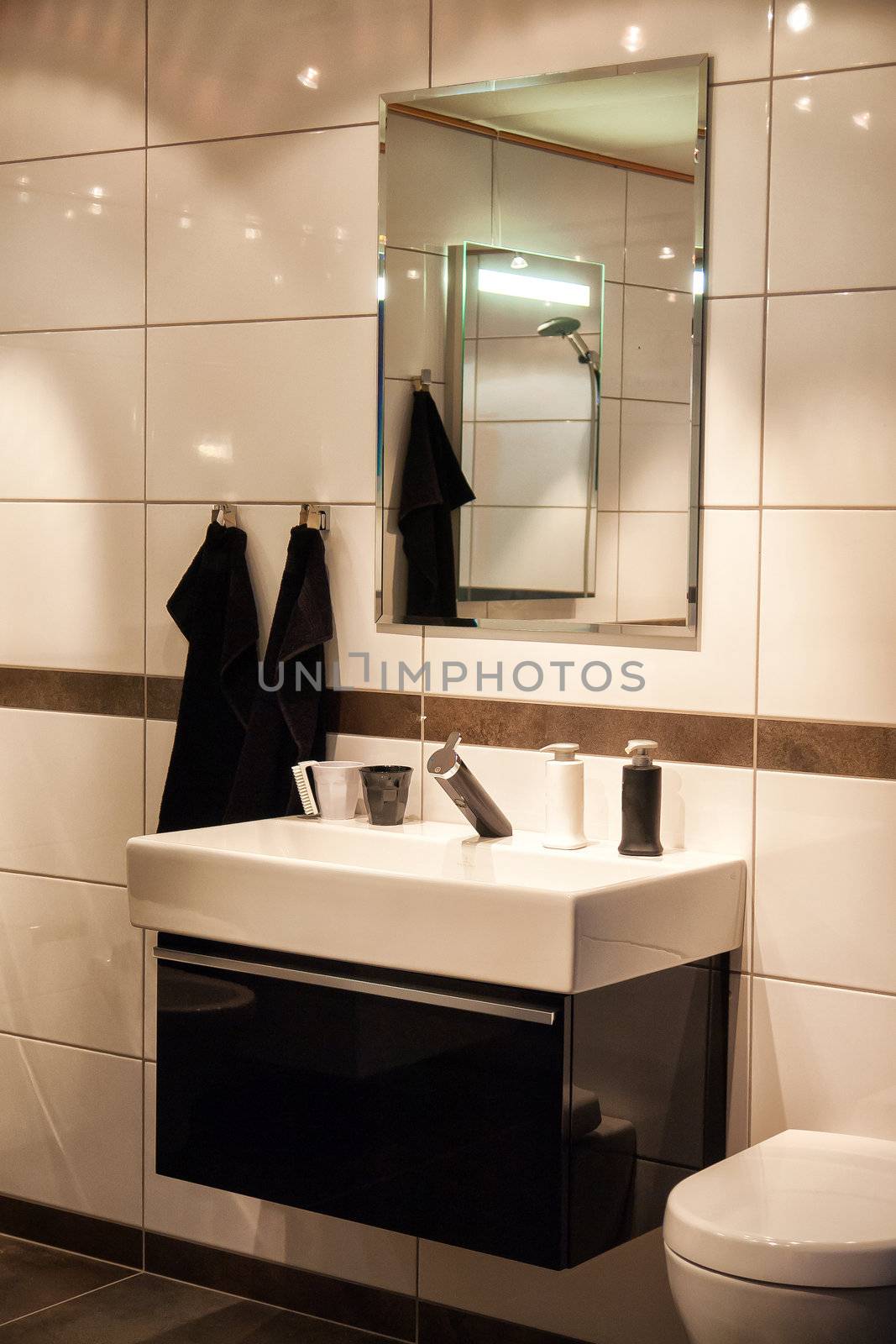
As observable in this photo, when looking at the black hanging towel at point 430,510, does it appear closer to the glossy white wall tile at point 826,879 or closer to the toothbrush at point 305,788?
the toothbrush at point 305,788

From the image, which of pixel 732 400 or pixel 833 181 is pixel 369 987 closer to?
pixel 732 400

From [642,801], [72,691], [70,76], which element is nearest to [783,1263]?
[642,801]

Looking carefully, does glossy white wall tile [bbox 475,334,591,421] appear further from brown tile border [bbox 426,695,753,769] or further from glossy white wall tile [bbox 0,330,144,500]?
glossy white wall tile [bbox 0,330,144,500]

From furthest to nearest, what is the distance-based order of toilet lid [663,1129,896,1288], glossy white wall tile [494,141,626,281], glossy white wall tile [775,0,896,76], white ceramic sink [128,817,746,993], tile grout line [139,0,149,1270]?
tile grout line [139,0,149,1270]
glossy white wall tile [494,141,626,281]
glossy white wall tile [775,0,896,76]
white ceramic sink [128,817,746,993]
toilet lid [663,1129,896,1288]

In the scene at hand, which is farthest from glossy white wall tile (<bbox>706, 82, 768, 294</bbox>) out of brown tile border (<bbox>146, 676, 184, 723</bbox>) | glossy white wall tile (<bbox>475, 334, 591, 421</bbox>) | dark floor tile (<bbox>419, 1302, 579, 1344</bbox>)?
dark floor tile (<bbox>419, 1302, 579, 1344</bbox>)

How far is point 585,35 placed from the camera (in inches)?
90.4

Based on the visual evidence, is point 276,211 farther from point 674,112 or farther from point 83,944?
point 83,944

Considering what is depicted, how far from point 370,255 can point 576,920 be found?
1.25m

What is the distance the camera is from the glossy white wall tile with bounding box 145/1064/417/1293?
2529 millimetres

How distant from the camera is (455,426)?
8.00ft

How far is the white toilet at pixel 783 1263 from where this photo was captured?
66.6 inches

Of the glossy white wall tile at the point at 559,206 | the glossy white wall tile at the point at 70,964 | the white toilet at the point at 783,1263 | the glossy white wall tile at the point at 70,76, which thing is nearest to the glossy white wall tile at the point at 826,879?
the white toilet at the point at 783,1263

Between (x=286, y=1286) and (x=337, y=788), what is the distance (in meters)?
0.93

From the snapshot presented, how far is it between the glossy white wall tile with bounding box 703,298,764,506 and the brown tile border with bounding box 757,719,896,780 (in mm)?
345
